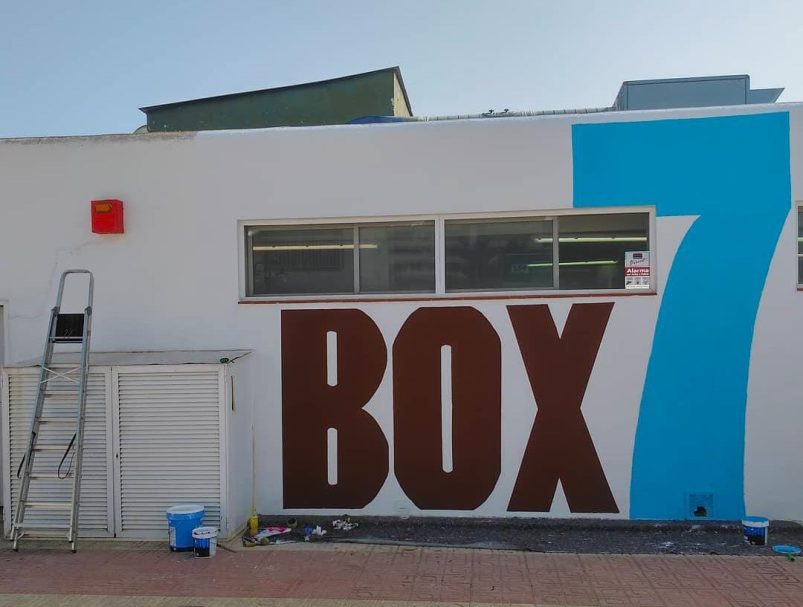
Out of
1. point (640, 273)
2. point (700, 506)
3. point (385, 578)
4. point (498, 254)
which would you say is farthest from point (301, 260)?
point (700, 506)

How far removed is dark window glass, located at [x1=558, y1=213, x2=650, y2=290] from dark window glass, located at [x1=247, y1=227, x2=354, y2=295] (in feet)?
7.15

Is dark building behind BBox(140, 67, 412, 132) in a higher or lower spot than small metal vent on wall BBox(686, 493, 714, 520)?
higher

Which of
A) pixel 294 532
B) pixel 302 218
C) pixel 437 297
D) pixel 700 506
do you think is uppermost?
pixel 302 218

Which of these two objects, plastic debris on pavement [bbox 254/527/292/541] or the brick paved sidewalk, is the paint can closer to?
the brick paved sidewalk

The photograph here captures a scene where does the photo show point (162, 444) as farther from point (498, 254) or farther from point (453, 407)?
point (498, 254)

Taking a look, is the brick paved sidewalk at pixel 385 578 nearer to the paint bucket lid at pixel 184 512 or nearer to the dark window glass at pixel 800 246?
the paint bucket lid at pixel 184 512

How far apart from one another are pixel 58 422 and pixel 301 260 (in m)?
2.77

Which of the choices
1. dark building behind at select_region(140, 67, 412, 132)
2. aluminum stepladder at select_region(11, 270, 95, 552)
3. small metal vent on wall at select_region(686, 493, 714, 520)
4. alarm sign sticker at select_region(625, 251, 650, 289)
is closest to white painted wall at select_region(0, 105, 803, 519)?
alarm sign sticker at select_region(625, 251, 650, 289)

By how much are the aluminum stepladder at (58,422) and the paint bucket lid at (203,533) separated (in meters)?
1.17

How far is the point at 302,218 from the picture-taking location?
668 centimetres

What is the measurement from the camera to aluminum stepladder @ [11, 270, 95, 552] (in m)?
5.94

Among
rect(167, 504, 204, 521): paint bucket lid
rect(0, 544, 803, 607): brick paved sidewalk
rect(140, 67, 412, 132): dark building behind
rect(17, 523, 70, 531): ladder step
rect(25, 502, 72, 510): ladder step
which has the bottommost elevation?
rect(0, 544, 803, 607): brick paved sidewalk

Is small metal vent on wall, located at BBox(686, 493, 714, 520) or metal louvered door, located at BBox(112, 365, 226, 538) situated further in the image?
small metal vent on wall, located at BBox(686, 493, 714, 520)

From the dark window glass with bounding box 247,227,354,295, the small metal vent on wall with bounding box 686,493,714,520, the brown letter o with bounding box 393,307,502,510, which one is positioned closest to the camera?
the small metal vent on wall with bounding box 686,493,714,520
